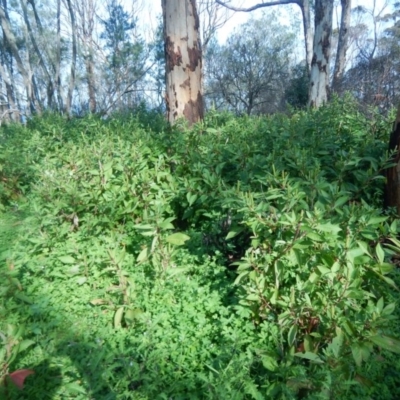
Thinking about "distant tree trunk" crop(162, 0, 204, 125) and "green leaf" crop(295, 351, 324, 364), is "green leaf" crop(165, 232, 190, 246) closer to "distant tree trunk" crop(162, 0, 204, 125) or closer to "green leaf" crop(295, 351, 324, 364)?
"green leaf" crop(295, 351, 324, 364)

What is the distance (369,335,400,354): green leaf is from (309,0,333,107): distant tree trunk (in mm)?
6862

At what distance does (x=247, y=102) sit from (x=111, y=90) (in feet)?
A: 32.3

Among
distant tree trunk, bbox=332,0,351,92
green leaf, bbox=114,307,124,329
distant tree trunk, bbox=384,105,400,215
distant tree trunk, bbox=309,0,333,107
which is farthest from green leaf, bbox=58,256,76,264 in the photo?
distant tree trunk, bbox=332,0,351,92

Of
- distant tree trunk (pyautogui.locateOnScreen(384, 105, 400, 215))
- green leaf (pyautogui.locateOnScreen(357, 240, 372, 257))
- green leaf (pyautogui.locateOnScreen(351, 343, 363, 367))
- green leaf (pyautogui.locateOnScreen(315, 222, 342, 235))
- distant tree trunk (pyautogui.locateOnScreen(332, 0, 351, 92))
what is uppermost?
distant tree trunk (pyautogui.locateOnScreen(332, 0, 351, 92))

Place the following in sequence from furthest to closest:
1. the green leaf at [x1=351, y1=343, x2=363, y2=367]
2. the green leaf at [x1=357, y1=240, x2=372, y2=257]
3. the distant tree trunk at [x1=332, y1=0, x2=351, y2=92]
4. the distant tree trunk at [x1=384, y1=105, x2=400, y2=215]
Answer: the distant tree trunk at [x1=332, y1=0, x2=351, y2=92], the distant tree trunk at [x1=384, y1=105, x2=400, y2=215], the green leaf at [x1=357, y1=240, x2=372, y2=257], the green leaf at [x1=351, y1=343, x2=363, y2=367]

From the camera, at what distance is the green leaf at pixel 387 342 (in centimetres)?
150

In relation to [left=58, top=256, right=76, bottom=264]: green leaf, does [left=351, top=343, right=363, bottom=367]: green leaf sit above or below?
below

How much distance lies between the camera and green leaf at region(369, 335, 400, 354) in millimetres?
1502

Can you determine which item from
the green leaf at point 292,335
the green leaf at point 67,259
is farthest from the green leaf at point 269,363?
the green leaf at point 67,259

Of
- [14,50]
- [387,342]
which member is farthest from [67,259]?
[14,50]

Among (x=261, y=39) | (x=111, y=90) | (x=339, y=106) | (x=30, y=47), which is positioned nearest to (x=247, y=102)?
(x=261, y=39)

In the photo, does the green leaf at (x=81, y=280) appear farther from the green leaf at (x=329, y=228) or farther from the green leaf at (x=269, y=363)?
the green leaf at (x=329, y=228)

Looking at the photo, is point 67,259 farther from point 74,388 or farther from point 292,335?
point 292,335

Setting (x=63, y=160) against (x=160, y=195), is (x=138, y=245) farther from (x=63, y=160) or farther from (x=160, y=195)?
(x=63, y=160)
